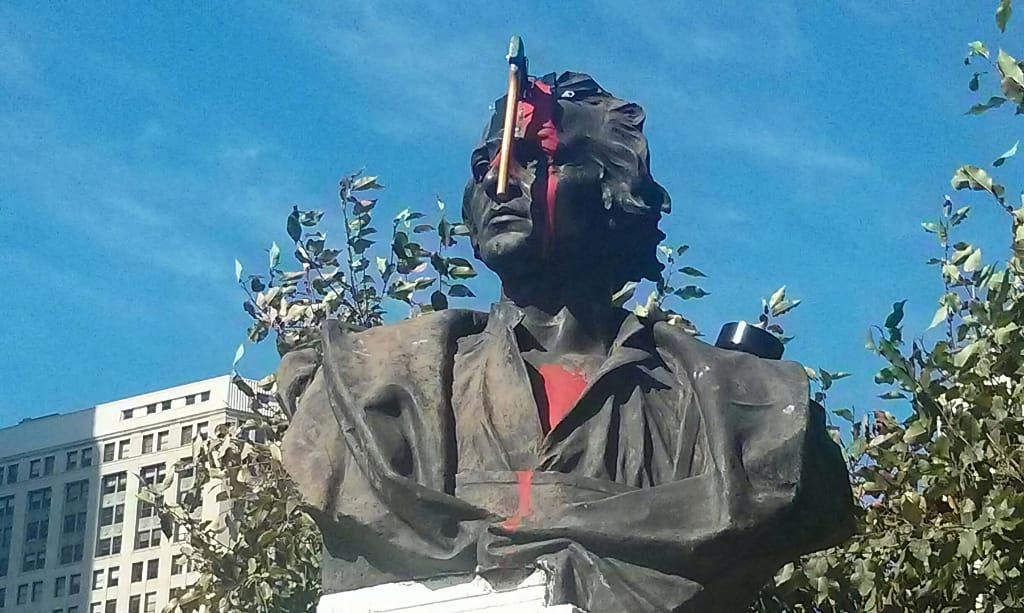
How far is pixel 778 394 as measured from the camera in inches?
172

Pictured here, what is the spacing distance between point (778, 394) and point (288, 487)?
4.29 m

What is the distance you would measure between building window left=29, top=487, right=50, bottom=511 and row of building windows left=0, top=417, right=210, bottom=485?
0.58 meters

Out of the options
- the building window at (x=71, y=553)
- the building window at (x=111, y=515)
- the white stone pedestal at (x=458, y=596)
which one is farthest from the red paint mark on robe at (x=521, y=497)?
the building window at (x=71, y=553)

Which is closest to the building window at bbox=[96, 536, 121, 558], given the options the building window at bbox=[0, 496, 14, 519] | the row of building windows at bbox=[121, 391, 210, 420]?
the row of building windows at bbox=[121, 391, 210, 420]

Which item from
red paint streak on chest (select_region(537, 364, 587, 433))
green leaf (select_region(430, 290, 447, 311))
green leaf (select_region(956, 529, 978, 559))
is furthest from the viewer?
green leaf (select_region(430, 290, 447, 311))

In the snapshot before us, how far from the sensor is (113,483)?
6062cm

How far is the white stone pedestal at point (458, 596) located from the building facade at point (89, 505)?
49967mm

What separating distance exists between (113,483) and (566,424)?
58165mm

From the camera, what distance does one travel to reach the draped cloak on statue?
4.11 metres

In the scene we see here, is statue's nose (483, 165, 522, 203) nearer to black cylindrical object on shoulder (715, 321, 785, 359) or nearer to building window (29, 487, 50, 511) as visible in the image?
black cylindrical object on shoulder (715, 321, 785, 359)

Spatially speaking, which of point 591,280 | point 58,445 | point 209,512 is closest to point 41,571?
point 58,445

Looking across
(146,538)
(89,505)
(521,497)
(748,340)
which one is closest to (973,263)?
(748,340)

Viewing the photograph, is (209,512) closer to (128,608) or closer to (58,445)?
(128,608)

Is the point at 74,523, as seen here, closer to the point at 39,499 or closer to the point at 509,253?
the point at 39,499
